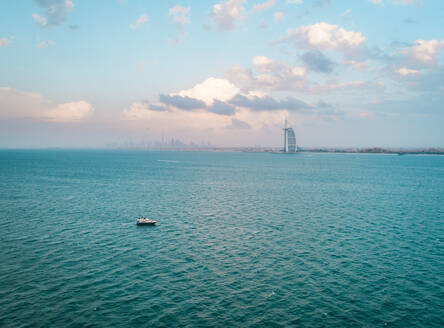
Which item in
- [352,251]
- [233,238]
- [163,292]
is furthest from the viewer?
[233,238]

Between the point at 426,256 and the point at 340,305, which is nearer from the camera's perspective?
the point at 340,305

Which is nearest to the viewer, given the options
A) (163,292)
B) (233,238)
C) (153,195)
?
(163,292)

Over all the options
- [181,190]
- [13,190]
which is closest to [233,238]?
[181,190]

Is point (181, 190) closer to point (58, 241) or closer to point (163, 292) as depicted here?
point (58, 241)

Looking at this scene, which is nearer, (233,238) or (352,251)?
(352,251)

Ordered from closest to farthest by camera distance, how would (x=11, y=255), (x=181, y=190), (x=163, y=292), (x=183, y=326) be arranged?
(x=183, y=326) → (x=163, y=292) → (x=11, y=255) → (x=181, y=190)

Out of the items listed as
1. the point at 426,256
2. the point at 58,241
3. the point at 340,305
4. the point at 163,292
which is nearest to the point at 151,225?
the point at 58,241

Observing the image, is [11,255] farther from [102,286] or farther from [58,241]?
[102,286]

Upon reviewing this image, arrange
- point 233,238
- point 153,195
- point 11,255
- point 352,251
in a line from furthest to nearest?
point 153,195
point 233,238
point 352,251
point 11,255
